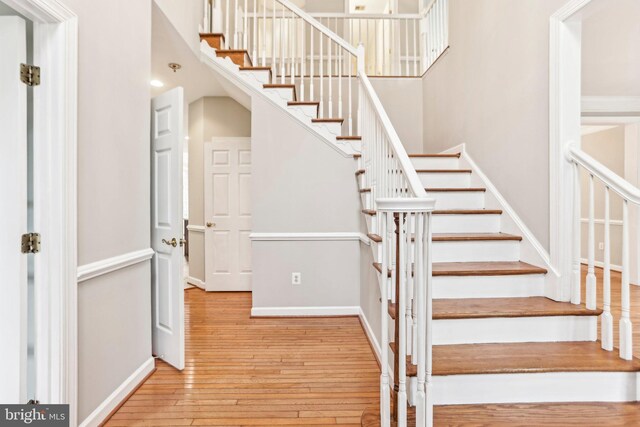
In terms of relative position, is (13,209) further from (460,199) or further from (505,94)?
(505,94)

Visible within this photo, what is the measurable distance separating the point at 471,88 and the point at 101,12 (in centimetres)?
295

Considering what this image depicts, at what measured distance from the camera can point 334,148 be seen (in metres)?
3.36

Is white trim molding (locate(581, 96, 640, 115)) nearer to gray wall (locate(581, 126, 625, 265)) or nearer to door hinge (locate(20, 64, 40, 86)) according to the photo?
gray wall (locate(581, 126, 625, 265))

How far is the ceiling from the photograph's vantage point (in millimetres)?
2787

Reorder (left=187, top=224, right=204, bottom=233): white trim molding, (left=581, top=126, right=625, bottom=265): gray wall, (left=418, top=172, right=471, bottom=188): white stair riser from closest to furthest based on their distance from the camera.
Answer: (left=418, top=172, right=471, bottom=188): white stair riser, (left=187, top=224, right=204, bottom=233): white trim molding, (left=581, top=126, right=625, bottom=265): gray wall

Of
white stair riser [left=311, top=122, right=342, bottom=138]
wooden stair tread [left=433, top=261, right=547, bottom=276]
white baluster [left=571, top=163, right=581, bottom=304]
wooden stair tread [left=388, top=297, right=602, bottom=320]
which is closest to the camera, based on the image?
wooden stair tread [left=388, top=297, right=602, bottom=320]

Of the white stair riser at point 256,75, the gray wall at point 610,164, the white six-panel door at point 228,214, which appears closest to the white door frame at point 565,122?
the white stair riser at point 256,75

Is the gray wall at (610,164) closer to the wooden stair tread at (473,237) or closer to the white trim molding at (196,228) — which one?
the wooden stair tread at (473,237)

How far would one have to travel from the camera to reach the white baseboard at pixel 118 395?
171 centimetres

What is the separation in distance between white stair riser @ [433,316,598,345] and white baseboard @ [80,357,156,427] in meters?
1.79

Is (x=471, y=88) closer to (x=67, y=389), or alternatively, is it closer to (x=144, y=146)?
(x=144, y=146)

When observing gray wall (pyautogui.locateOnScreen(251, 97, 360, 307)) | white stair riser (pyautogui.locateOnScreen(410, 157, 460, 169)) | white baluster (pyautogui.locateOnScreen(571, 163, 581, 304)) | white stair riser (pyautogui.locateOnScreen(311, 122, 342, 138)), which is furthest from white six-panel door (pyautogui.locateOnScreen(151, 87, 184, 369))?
white baluster (pyautogui.locateOnScreen(571, 163, 581, 304))

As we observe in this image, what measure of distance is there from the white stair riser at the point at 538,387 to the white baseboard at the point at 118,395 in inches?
66.8

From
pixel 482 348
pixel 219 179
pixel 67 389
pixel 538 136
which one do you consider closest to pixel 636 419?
pixel 482 348
